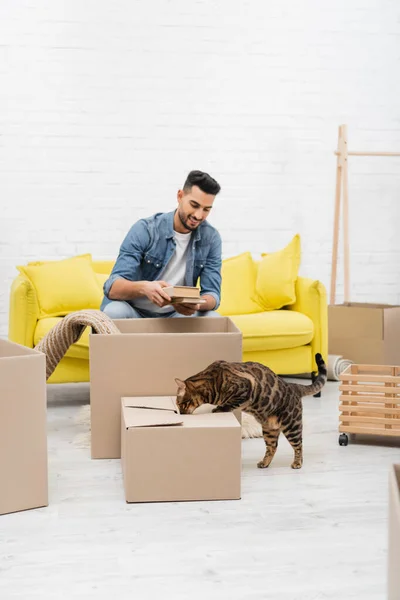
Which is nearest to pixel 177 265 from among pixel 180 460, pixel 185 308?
pixel 185 308

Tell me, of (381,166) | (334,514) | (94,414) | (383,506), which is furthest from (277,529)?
(381,166)

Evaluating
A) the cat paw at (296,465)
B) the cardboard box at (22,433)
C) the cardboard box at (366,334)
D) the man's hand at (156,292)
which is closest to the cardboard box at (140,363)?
the man's hand at (156,292)

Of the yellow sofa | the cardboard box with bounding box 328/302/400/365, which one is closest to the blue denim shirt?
the yellow sofa

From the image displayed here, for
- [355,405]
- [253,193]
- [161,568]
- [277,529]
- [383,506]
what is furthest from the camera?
[253,193]

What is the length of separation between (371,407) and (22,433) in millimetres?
1294

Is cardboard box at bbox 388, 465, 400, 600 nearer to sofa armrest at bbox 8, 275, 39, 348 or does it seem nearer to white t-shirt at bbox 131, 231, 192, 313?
white t-shirt at bbox 131, 231, 192, 313

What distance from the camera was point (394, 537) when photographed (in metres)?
0.84

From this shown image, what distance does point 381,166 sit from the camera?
5.07 meters

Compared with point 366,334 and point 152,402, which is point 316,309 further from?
point 152,402

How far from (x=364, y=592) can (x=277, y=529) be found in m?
0.38

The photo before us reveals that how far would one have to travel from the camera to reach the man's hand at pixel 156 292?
282cm

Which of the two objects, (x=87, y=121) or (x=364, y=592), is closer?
(x=364, y=592)

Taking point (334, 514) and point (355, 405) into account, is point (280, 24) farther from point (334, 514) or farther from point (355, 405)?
point (334, 514)

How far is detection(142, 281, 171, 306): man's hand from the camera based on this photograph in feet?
9.27
